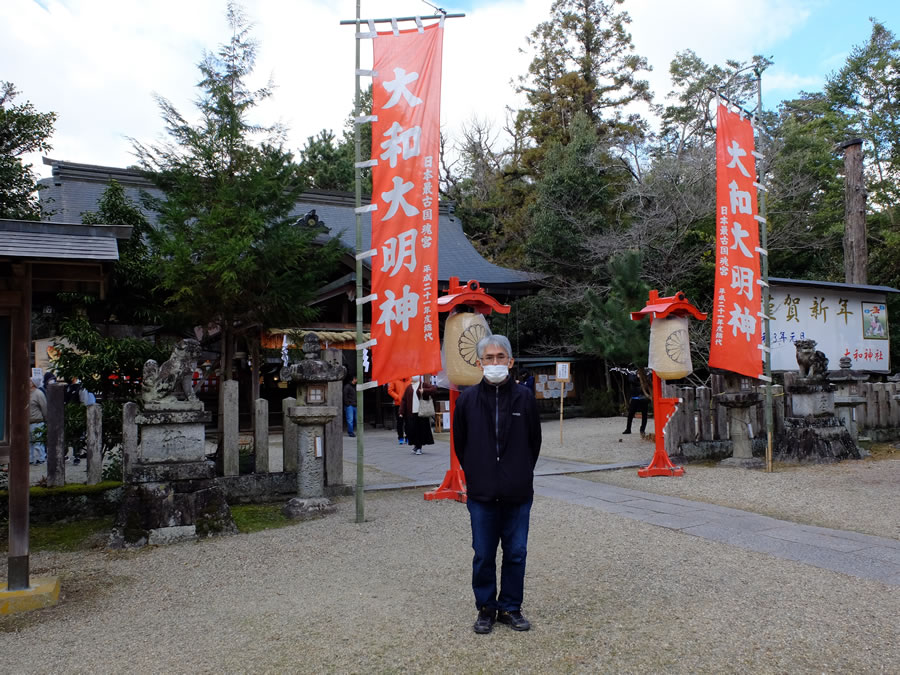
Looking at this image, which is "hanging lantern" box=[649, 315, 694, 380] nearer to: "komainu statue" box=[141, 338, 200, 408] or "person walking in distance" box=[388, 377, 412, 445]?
"person walking in distance" box=[388, 377, 412, 445]

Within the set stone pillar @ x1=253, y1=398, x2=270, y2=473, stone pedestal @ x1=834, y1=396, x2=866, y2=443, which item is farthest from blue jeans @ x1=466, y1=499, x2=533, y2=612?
stone pedestal @ x1=834, y1=396, x2=866, y2=443

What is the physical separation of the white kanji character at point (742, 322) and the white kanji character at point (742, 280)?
0.73ft

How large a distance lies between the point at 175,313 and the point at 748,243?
7.80 meters

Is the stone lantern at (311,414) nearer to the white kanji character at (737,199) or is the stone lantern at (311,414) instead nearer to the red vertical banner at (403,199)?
the red vertical banner at (403,199)

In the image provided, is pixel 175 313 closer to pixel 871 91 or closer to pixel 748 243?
pixel 748 243

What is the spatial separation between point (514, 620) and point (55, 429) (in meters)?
4.76

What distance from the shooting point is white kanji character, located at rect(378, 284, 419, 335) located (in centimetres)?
607

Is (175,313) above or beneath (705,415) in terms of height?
above

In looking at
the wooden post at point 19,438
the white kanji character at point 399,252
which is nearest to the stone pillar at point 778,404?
the white kanji character at point 399,252

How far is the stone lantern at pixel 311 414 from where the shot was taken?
21.7 feet

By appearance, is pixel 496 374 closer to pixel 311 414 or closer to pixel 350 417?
pixel 311 414

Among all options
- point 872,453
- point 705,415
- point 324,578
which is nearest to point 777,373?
point 872,453

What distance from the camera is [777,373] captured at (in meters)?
13.6

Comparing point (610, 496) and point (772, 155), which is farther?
point (772, 155)
